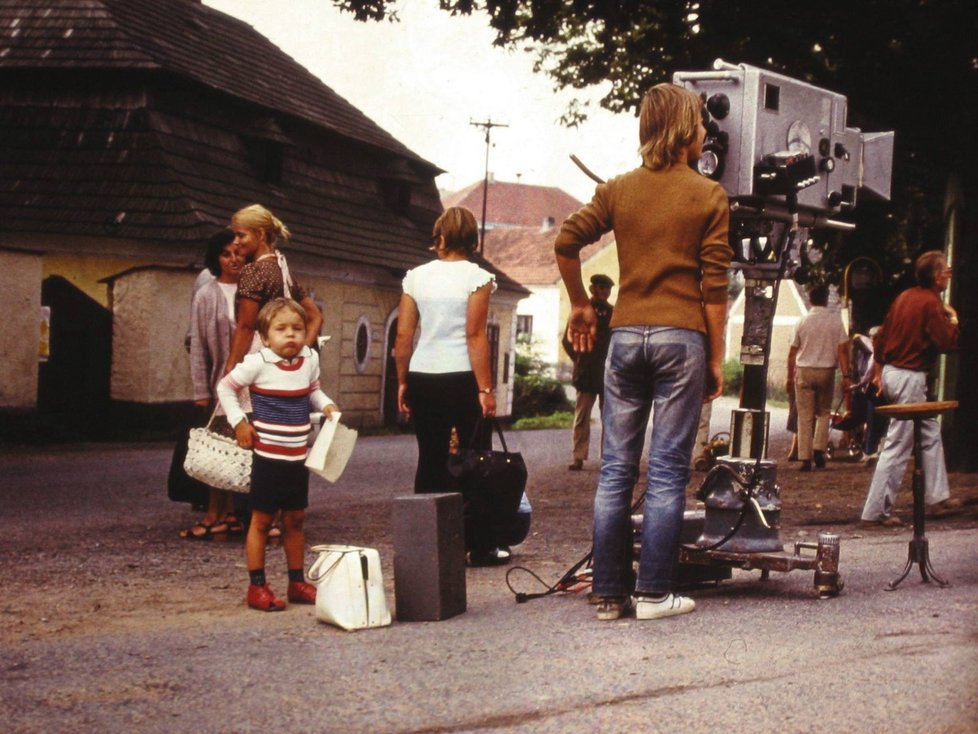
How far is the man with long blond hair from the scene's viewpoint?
20.5 ft

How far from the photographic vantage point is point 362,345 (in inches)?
1235

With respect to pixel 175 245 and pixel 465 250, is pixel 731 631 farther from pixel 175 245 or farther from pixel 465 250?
pixel 175 245

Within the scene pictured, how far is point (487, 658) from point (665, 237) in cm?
186

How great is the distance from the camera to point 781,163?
693 cm

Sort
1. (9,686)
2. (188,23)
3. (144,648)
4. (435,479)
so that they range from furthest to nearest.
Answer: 1. (188,23)
2. (435,479)
3. (144,648)
4. (9,686)

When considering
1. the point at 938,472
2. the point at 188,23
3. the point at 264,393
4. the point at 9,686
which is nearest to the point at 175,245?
the point at 188,23

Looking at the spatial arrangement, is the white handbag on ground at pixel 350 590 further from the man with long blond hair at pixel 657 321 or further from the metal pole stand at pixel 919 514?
the metal pole stand at pixel 919 514

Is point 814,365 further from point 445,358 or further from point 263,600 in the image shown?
point 263,600

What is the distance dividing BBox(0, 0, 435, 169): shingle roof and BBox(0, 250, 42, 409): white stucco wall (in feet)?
22.5

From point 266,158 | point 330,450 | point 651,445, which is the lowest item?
point 330,450

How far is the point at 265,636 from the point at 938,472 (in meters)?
6.34

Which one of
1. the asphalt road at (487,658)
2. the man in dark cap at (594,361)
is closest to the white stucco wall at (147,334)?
the man in dark cap at (594,361)

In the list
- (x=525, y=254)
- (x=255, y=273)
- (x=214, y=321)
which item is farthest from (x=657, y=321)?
(x=525, y=254)

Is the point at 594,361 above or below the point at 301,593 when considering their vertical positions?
above
